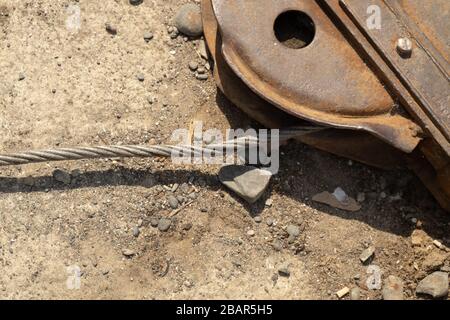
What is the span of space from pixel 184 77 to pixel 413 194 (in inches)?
46.6

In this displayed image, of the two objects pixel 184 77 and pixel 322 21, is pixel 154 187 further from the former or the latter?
pixel 322 21

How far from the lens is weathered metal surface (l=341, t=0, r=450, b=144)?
226 centimetres

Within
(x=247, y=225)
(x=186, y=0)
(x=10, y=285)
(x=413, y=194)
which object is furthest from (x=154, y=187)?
(x=413, y=194)

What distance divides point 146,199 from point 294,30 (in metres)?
1.00

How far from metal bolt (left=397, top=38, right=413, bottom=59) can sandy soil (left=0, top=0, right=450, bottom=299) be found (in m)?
0.59

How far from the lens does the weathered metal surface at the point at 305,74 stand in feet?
7.58

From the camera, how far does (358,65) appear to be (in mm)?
2359

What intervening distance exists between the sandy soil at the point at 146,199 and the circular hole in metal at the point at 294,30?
1.31ft

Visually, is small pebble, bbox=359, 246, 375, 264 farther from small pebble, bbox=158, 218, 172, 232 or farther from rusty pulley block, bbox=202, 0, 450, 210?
small pebble, bbox=158, 218, 172, 232

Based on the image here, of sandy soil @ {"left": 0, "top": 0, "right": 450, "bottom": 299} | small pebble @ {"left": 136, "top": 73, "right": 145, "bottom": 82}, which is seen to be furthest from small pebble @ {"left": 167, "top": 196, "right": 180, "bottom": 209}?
small pebble @ {"left": 136, "top": 73, "right": 145, "bottom": 82}

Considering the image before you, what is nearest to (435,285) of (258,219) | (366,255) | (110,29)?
(366,255)

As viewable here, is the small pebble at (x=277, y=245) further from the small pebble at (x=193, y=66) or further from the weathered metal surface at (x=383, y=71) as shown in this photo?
the small pebble at (x=193, y=66)

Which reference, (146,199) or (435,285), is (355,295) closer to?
(435,285)

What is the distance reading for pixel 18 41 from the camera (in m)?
2.78
